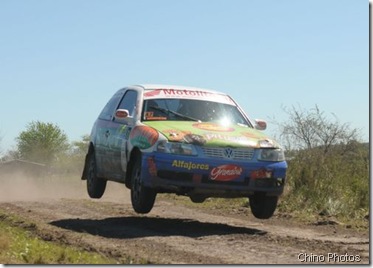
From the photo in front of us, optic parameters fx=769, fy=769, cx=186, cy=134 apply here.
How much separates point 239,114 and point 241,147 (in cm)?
168

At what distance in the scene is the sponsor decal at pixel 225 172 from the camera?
973 cm

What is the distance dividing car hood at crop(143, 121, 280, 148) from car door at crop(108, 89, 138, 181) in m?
0.59

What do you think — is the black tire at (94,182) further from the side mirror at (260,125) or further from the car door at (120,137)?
the side mirror at (260,125)

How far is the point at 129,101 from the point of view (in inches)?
462

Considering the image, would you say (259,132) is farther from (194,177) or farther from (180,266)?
(180,266)

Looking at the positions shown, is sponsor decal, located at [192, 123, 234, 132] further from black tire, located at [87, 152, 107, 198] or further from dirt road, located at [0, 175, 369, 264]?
black tire, located at [87, 152, 107, 198]

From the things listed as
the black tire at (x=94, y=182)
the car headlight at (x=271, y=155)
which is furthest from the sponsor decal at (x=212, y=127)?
the black tire at (x=94, y=182)

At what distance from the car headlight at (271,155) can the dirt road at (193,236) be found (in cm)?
97

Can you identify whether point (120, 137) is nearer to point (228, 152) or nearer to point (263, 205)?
point (228, 152)

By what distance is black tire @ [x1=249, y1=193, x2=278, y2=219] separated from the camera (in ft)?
35.3

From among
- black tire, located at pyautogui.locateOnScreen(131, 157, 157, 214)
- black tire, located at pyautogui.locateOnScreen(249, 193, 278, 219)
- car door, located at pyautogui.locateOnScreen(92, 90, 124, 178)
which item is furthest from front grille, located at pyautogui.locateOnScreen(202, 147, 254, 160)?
car door, located at pyautogui.locateOnScreen(92, 90, 124, 178)

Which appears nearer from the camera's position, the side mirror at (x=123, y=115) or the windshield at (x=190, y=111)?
the side mirror at (x=123, y=115)

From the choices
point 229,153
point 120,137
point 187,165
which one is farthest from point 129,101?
point 229,153

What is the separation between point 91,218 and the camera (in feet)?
39.3
